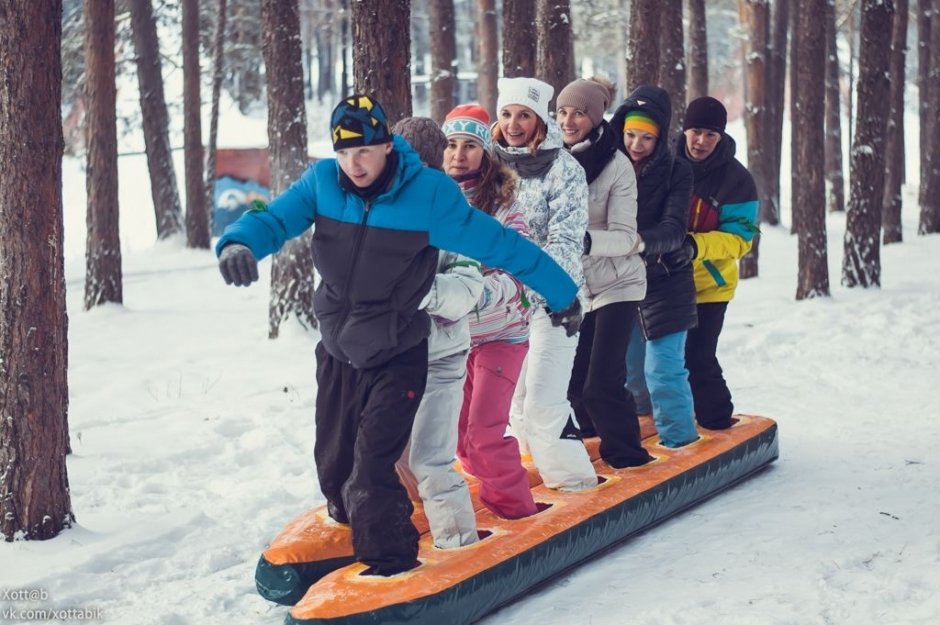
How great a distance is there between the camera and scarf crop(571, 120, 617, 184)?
20.1 ft

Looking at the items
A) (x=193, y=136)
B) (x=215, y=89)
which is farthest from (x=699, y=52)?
(x=215, y=89)

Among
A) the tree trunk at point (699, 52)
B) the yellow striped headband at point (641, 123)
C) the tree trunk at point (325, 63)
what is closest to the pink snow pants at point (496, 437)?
the yellow striped headband at point (641, 123)

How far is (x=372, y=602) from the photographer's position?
14.5ft

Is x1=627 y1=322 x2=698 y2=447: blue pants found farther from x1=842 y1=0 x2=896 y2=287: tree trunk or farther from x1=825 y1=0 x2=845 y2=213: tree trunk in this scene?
A: x1=825 y1=0 x2=845 y2=213: tree trunk

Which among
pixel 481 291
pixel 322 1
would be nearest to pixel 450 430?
pixel 481 291

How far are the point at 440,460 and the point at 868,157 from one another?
10.2 metres

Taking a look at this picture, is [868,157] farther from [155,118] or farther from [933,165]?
[155,118]

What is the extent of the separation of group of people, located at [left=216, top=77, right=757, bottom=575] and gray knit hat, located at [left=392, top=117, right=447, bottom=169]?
0.01 metres

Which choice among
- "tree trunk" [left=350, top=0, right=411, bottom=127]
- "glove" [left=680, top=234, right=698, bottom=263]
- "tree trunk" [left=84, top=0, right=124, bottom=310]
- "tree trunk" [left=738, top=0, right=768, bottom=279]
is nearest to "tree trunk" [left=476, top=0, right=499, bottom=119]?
"tree trunk" [left=738, top=0, right=768, bottom=279]

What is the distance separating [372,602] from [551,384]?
1.83 m

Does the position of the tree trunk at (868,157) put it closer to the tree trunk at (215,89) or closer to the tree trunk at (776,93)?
the tree trunk at (776,93)

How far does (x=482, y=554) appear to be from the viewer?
4891 mm

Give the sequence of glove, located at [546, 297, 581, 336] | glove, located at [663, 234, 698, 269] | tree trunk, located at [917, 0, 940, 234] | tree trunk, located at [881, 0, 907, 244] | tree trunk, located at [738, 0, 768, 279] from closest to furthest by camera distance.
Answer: glove, located at [546, 297, 581, 336] → glove, located at [663, 234, 698, 269] → tree trunk, located at [738, 0, 768, 279] → tree trunk, located at [881, 0, 907, 244] → tree trunk, located at [917, 0, 940, 234]

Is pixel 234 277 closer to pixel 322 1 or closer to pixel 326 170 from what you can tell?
pixel 326 170
